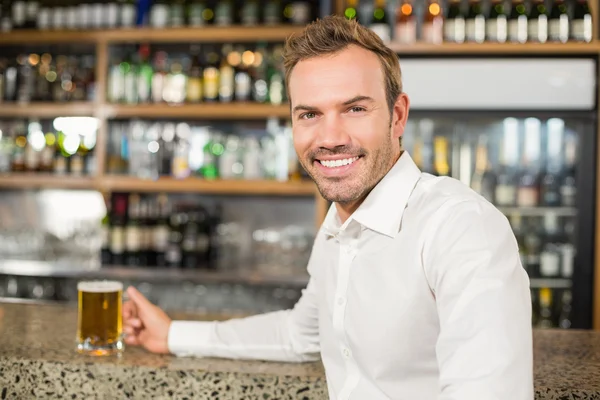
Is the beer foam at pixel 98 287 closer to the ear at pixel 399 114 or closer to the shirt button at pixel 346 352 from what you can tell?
the shirt button at pixel 346 352

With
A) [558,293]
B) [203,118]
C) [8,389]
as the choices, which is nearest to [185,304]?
[203,118]

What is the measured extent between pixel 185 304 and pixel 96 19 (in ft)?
4.89

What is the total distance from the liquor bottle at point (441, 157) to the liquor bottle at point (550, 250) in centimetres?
53

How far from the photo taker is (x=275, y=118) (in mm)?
3418

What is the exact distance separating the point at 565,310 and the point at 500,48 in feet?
4.13

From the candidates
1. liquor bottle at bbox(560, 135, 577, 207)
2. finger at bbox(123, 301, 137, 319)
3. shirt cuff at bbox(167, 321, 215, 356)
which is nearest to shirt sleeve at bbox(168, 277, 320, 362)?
shirt cuff at bbox(167, 321, 215, 356)

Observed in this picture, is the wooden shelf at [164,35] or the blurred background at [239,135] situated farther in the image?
the wooden shelf at [164,35]

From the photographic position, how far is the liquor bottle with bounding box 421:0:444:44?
125 inches

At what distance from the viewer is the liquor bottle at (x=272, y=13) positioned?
133 inches

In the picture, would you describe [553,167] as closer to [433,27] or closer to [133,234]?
[433,27]

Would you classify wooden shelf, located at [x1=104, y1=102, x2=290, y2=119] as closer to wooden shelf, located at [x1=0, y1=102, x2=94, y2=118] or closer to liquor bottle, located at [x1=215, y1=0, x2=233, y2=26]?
wooden shelf, located at [x1=0, y1=102, x2=94, y2=118]

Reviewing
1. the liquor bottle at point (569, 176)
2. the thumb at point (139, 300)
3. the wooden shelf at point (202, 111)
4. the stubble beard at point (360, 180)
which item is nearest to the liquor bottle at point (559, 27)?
the liquor bottle at point (569, 176)

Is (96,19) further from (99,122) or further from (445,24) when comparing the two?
(445,24)

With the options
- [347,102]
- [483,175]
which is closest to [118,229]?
[483,175]
